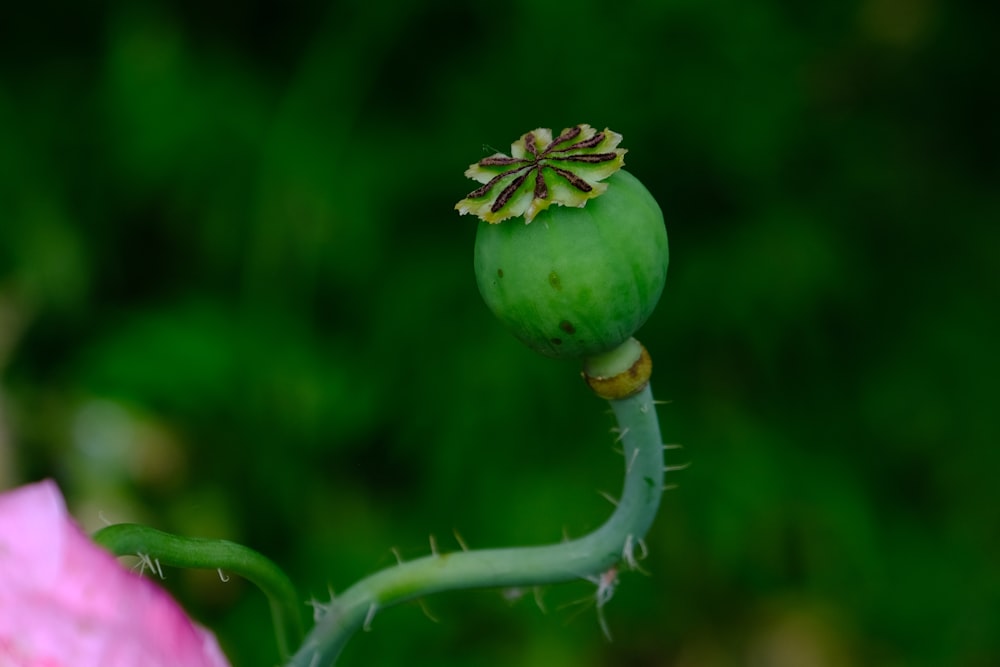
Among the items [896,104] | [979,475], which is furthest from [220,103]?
[979,475]

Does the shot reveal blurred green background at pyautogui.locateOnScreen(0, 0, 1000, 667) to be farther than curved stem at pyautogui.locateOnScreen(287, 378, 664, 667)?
Yes

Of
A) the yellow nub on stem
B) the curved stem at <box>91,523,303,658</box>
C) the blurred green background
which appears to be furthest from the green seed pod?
the blurred green background

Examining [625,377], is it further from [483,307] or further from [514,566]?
[483,307]

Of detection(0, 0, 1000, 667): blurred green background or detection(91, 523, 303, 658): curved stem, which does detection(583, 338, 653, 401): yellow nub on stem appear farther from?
detection(0, 0, 1000, 667): blurred green background

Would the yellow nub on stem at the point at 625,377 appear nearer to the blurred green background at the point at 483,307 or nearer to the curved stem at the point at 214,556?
the curved stem at the point at 214,556

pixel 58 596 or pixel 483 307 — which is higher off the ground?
pixel 58 596

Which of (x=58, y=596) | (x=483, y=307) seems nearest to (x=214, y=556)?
(x=58, y=596)
